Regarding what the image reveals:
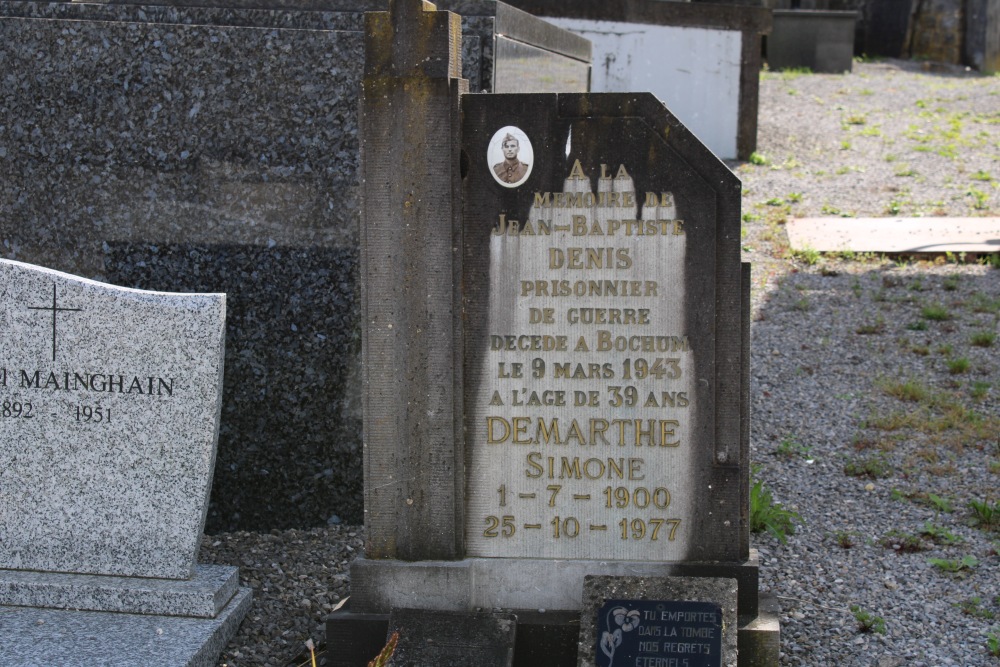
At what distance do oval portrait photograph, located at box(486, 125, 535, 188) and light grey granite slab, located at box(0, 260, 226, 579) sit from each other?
1099 millimetres

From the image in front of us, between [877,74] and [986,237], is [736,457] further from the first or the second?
[877,74]

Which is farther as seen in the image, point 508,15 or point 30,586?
point 508,15

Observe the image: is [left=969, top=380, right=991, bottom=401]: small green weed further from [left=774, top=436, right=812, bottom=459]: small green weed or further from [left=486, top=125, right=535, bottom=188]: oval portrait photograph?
[left=486, top=125, right=535, bottom=188]: oval portrait photograph

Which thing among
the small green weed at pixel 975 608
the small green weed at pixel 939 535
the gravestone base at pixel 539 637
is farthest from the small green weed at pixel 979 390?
the gravestone base at pixel 539 637

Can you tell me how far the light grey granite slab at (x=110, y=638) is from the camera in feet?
12.6

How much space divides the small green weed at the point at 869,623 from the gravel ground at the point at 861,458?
0.02 m

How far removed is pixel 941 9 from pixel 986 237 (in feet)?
46.5

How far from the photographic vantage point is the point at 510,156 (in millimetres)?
3773

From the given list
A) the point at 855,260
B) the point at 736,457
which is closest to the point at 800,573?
the point at 736,457

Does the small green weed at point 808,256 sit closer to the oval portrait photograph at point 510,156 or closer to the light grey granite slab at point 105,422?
the oval portrait photograph at point 510,156

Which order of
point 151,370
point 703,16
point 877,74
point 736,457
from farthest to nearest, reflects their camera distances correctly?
point 877,74 < point 703,16 < point 151,370 < point 736,457

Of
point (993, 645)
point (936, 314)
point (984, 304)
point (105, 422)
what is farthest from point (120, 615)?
point (984, 304)

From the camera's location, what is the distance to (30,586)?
4.23m

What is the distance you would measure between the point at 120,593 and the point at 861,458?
11.1 feet
